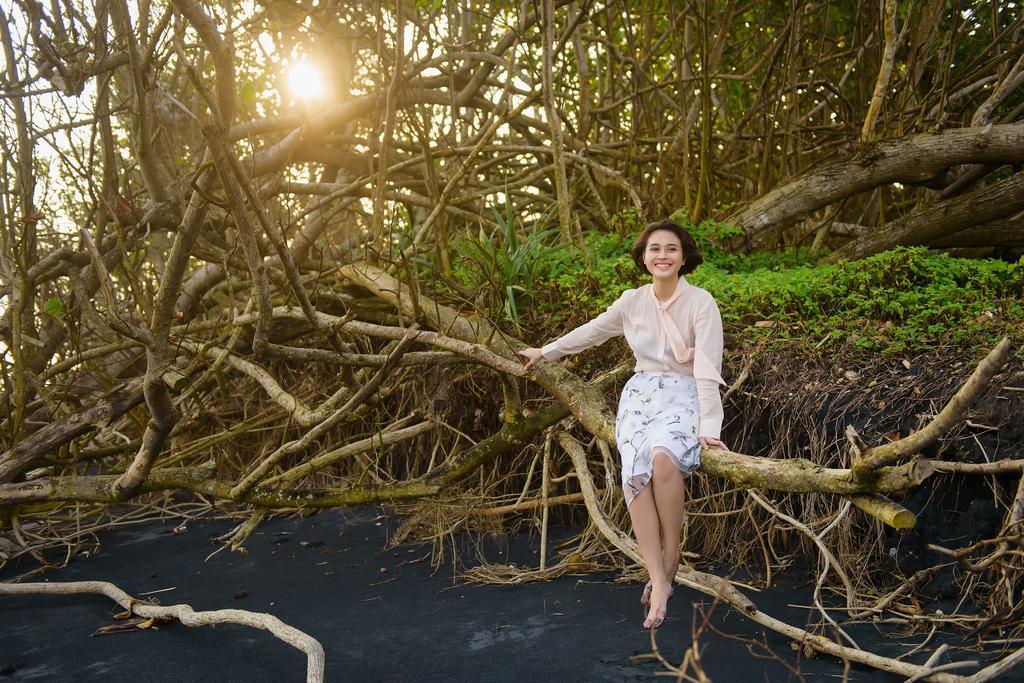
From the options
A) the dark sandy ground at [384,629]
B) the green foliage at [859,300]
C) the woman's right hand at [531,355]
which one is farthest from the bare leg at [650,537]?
the green foliage at [859,300]

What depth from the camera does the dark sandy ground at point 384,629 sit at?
10.8 ft

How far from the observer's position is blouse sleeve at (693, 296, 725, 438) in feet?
9.58

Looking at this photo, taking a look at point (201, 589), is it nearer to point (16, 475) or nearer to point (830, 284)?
point (16, 475)

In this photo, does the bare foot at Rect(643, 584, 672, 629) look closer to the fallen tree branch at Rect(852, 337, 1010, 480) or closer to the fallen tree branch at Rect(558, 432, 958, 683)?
the fallen tree branch at Rect(558, 432, 958, 683)

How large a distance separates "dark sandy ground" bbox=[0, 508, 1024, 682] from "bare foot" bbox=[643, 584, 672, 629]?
17.1 inches

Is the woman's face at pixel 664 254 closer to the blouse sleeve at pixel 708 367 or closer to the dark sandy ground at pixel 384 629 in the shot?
the blouse sleeve at pixel 708 367

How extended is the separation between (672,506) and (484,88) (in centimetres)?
542

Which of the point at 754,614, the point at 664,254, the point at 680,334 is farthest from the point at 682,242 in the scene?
the point at 754,614

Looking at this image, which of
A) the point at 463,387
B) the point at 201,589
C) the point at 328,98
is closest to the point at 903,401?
the point at 463,387

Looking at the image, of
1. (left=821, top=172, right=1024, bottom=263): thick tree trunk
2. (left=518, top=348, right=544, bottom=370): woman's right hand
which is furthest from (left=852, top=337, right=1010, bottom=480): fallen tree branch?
(left=821, top=172, right=1024, bottom=263): thick tree trunk

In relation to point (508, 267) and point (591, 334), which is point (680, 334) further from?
point (508, 267)

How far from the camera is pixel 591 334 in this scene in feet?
11.4

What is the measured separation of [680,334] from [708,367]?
0.21m

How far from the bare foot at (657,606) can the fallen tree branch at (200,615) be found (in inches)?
45.0
